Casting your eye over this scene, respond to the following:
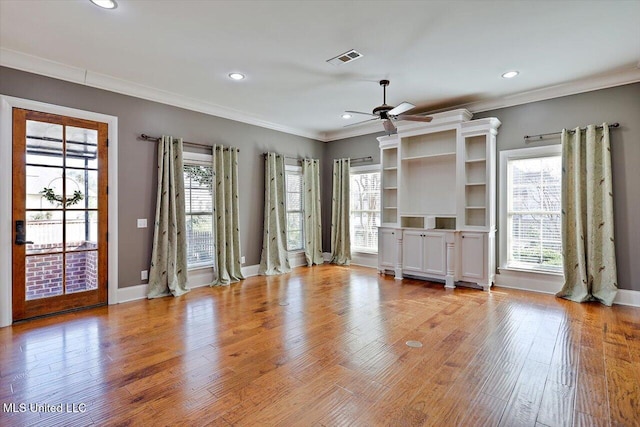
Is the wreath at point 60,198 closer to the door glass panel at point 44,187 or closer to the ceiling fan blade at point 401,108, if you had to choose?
the door glass panel at point 44,187

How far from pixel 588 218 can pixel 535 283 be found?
1.19 m

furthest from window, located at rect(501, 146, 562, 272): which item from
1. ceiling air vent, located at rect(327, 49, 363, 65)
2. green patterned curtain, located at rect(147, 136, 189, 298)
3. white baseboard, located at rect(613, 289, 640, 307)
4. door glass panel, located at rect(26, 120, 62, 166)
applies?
door glass panel, located at rect(26, 120, 62, 166)

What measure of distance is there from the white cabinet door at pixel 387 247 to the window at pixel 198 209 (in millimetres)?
3134

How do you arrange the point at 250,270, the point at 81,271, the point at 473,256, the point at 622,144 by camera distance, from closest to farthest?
the point at 81,271 → the point at 622,144 → the point at 473,256 → the point at 250,270

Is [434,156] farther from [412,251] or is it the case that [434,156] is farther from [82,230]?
[82,230]

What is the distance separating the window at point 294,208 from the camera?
6.83m

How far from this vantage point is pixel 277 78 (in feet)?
13.8

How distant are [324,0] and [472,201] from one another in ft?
13.3

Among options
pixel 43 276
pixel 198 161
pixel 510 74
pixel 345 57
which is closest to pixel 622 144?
pixel 510 74

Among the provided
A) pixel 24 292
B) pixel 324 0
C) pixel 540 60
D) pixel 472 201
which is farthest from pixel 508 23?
pixel 24 292

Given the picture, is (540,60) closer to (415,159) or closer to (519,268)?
(415,159)

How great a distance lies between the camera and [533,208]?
4910 mm

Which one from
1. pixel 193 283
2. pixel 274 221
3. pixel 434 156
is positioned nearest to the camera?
pixel 193 283

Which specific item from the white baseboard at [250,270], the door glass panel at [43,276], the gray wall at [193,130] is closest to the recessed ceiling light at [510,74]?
the gray wall at [193,130]
